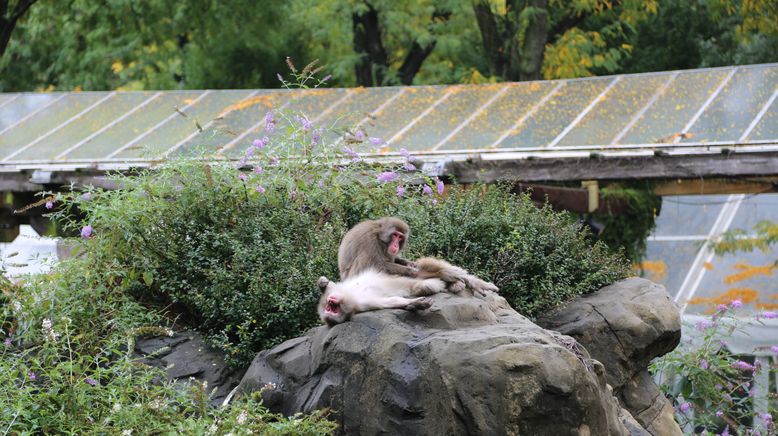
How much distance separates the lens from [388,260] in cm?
688

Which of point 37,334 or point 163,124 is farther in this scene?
point 163,124

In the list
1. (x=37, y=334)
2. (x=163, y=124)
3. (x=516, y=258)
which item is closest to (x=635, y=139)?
(x=516, y=258)

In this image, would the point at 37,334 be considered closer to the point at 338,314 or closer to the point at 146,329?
the point at 146,329

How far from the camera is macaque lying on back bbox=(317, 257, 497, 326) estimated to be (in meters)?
6.43

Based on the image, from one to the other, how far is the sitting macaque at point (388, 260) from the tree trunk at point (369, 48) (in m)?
16.5

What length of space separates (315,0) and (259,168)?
51.8 feet

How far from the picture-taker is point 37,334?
301 inches

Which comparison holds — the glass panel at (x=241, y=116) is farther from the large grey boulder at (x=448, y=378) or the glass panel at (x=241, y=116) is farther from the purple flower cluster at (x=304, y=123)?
the large grey boulder at (x=448, y=378)

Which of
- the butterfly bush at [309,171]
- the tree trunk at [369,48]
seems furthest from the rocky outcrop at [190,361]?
the tree trunk at [369,48]

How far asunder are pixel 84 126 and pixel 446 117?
5195mm

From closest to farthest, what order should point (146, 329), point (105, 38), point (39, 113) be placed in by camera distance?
point (146, 329), point (39, 113), point (105, 38)

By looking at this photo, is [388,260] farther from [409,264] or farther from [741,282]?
[741,282]

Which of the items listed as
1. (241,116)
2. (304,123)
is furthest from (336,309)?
(241,116)

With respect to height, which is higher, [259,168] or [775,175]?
[259,168]
